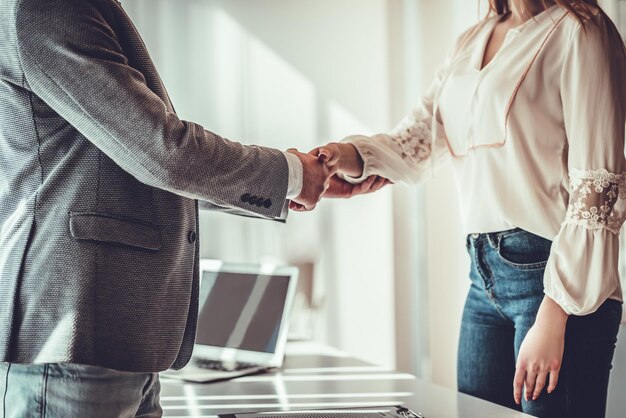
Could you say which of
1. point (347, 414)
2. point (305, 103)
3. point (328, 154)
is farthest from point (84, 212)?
point (305, 103)

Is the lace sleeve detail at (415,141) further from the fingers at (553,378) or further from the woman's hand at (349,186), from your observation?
the fingers at (553,378)

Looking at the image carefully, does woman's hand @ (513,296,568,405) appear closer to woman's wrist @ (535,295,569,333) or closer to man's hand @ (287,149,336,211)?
woman's wrist @ (535,295,569,333)

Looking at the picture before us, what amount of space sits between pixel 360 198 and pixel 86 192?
5.95ft

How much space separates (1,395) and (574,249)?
3.09 feet

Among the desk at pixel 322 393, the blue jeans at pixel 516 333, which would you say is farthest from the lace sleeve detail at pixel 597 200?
the desk at pixel 322 393

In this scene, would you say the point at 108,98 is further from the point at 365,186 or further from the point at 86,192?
the point at 365,186

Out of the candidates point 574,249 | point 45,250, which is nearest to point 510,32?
point 574,249

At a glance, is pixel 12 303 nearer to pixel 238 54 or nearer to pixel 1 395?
pixel 1 395

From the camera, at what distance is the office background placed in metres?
2.59

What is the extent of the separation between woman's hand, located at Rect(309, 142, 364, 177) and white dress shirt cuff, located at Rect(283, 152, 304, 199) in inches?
12.2

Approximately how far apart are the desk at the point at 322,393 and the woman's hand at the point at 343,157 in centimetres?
50

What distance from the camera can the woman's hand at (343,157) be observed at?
1.63m

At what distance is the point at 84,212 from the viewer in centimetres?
99

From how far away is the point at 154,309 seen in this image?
1.05 metres
